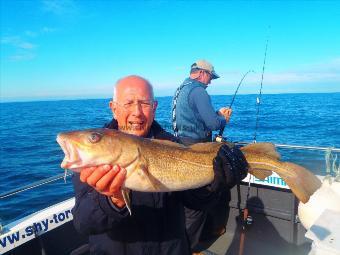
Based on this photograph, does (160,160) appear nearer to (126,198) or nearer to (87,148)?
(126,198)

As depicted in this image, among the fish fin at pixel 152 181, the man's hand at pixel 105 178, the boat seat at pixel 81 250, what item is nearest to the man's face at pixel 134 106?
the fish fin at pixel 152 181

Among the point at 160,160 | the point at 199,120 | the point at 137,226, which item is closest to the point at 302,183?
the point at 160,160

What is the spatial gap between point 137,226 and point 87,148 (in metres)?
0.95

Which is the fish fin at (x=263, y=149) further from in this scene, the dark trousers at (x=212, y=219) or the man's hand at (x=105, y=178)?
the dark trousers at (x=212, y=219)

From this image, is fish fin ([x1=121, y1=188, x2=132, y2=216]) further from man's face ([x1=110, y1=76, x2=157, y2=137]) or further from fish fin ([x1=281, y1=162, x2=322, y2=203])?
fish fin ([x1=281, y1=162, x2=322, y2=203])

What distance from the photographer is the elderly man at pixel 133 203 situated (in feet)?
8.59

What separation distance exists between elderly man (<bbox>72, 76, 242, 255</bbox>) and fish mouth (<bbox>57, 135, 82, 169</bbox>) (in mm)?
113

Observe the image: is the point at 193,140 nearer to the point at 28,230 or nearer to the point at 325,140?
the point at 28,230

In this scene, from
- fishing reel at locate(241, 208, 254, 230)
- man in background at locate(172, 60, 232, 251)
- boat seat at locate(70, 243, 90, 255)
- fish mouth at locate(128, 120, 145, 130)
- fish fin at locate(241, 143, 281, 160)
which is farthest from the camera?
man in background at locate(172, 60, 232, 251)

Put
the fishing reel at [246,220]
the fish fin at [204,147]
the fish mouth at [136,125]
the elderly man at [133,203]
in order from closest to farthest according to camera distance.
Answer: the elderly man at [133,203]
the fish fin at [204,147]
the fish mouth at [136,125]
the fishing reel at [246,220]

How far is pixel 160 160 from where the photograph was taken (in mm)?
2936

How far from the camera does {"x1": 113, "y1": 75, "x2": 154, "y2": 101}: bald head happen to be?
340 cm

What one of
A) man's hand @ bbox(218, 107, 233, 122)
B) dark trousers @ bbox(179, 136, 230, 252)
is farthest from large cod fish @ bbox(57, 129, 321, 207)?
man's hand @ bbox(218, 107, 233, 122)

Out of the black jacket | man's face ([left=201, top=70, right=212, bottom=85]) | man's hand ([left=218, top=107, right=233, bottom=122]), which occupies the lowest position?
the black jacket
